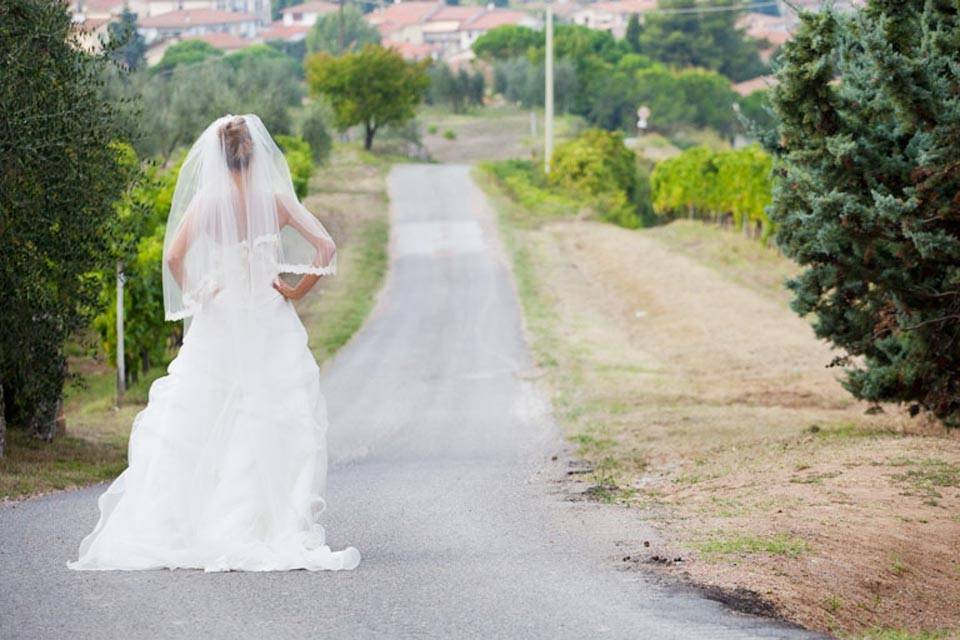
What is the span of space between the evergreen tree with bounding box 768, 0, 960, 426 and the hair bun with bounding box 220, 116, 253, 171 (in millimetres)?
6423

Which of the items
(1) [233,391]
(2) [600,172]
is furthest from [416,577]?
(2) [600,172]

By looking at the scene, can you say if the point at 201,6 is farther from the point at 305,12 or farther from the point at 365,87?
the point at 365,87

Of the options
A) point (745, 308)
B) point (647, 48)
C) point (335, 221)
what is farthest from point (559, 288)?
point (647, 48)

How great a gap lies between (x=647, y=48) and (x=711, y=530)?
143351 millimetres

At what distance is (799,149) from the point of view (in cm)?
1722

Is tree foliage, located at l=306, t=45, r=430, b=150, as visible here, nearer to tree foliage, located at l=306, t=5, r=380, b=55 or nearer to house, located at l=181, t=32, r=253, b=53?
house, located at l=181, t=32, r=253, b=53

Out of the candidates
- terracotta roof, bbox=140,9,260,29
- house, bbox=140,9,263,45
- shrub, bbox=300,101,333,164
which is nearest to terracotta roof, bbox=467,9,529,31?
house, bbox=140,9,263,45

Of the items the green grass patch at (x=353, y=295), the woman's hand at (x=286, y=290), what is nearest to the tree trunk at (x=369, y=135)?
the green grass patch at (x=353, y=295)

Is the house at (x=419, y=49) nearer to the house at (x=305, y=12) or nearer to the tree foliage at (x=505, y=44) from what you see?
the house at (x=305, y=12)

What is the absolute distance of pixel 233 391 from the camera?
369 inches

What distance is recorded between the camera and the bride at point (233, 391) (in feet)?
29.6

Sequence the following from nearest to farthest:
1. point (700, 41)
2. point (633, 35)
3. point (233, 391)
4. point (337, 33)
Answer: point (233, 391)
point (700, 41)
point (337, 33)
point (633, 35)

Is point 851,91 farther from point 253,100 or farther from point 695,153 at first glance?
point 695,153

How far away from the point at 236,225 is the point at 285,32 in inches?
5981
